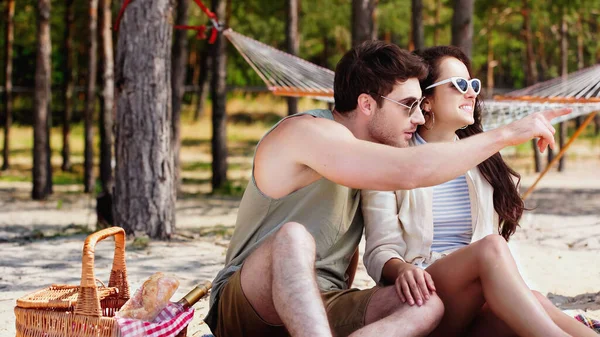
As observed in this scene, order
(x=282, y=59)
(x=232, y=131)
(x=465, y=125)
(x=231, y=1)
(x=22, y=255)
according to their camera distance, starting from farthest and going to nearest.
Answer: (x=232, y=131) < (x=231, y=1) < (x=282, y=59) < (x=22, y=255) < (x=465, y=125)

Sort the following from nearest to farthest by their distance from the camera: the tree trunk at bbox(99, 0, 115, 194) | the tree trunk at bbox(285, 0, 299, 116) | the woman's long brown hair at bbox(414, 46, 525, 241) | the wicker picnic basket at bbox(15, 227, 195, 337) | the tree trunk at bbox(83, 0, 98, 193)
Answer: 1. the wicker picnic basket at bbox(15, 227, 195, 337)
2. the woman's long brown hair at bbox(414, 46, 525, 241)
3. the tree trunk at bbox(99, 0, 115, 194)
4. the tree trunk at bbox(285, 0, 299, 116)
5. the tree trunk at bbox(83, 0, 98, 193)

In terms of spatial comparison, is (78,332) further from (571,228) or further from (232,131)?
(232,131)

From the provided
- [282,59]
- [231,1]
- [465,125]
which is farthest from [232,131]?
[465,125]

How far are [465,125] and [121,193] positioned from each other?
2.71 metres

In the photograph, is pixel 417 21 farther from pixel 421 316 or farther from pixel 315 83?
pixel 421 316

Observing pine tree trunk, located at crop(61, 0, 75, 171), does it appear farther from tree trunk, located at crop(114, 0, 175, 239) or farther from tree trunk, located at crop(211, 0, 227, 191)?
tree trunk, located at crop(114, 0, 175, 239)

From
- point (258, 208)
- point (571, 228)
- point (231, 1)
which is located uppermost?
point (231, 1)

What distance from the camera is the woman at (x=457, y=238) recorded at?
2096 millimetres

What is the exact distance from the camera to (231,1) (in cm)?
1359

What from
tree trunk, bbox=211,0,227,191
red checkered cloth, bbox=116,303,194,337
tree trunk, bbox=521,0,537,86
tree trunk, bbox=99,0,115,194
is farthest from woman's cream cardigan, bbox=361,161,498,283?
tree trunk, bbox=521,0,537,86

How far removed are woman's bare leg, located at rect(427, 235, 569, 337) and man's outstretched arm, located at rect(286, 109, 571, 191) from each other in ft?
0.74

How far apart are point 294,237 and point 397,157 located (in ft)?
1.11

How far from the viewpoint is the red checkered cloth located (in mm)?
2004

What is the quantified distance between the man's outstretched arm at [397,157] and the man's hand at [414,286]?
23cm
